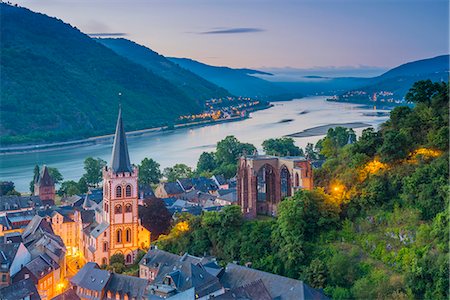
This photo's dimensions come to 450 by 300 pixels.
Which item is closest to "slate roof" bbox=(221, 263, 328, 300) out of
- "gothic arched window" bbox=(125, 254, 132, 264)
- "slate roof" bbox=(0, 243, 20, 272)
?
"slate roof" bbox=(0, 243, 20, 272)

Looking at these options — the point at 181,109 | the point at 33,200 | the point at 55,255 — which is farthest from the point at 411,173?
the point at 181,109

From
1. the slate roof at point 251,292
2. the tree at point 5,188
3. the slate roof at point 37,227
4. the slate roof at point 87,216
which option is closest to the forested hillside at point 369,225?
the slate roof at point 251,292

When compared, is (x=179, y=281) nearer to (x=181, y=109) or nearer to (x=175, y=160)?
(x=175, y=160)

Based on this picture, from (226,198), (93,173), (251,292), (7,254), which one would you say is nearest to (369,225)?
→ (251,292)

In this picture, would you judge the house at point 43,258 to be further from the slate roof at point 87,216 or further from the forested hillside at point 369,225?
the forested hillside at point 369,225

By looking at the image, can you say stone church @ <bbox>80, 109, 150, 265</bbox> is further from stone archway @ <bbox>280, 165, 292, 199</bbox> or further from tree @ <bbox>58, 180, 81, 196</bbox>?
tree @ <bbox>58, 180, 81, 196</bbox>

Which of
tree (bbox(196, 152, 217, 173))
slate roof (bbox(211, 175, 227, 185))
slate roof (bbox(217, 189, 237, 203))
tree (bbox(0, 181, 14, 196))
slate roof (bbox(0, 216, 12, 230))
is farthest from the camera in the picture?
tree (bbox(196, 152, 217, 173))
